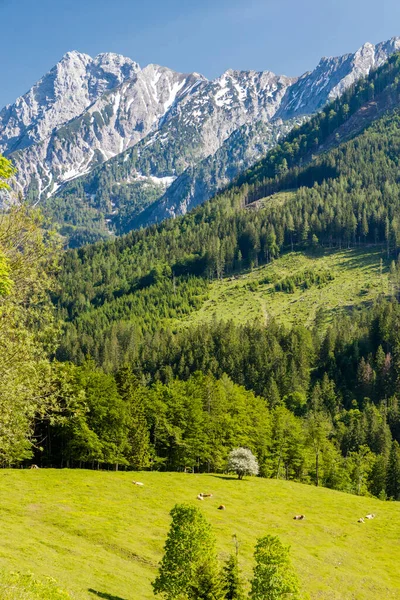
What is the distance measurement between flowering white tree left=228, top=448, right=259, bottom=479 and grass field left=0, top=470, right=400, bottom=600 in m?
1.88

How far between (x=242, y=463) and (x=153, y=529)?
28735mm

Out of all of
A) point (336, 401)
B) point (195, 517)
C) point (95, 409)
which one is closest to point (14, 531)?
point (195, 517)

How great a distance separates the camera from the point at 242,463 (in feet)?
254

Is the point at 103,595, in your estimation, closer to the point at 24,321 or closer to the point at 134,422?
the point at 24,321

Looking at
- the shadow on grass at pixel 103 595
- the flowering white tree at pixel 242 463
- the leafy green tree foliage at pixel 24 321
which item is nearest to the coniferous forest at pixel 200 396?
the leafy green tree foliage at pixel 24 321

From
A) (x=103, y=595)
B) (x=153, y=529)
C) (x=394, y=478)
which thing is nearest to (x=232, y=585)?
(x=103, y=595)

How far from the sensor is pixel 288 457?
319 ft

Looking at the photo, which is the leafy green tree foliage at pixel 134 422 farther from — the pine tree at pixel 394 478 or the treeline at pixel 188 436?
the pine tree at pixel 394 478

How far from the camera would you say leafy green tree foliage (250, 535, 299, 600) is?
95.2 ft

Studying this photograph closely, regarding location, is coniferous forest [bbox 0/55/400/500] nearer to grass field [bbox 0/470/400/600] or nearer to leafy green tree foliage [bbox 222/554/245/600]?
grass field [bbox 0/470/400/600]

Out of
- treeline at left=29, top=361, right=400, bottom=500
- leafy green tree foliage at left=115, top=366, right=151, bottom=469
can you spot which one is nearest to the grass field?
treeline at left=29, top=361, right=400, bottom=500

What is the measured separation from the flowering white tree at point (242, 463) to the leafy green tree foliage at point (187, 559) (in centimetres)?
4225

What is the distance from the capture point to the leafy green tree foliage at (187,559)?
1310 inches

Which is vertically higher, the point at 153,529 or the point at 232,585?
the point at 232,585
